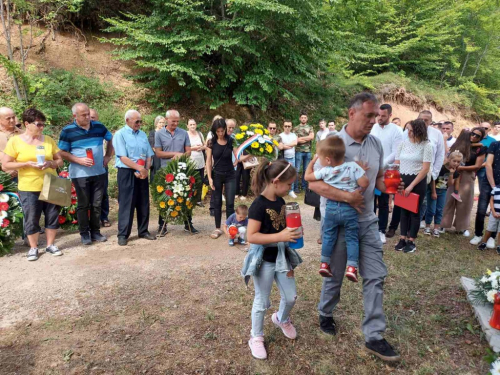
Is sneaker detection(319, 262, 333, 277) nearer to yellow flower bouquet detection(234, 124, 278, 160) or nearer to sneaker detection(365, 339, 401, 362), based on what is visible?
sneaker detection(365, 339, 401, 362)

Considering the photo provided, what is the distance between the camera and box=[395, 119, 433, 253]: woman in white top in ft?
15.7

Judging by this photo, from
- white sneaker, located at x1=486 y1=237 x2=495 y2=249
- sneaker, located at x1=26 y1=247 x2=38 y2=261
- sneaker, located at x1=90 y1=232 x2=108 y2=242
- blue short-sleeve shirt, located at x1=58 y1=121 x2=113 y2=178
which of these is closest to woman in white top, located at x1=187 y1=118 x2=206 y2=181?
blue short-sleeve shirt, located at x1=58 y1=121 x2=113 y2=178

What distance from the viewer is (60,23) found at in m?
11.9

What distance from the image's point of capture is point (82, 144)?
517cm

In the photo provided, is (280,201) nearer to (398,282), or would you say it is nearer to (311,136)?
(398,282)

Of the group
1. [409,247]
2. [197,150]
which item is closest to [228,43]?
[197,150]

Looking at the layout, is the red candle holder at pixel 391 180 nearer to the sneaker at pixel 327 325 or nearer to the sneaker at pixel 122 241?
the sneaker at pixel 327 325

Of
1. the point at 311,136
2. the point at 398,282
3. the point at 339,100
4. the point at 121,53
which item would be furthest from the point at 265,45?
the point at 398,282

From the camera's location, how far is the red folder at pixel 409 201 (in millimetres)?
4551

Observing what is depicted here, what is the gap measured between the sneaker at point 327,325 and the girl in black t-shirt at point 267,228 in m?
0.52

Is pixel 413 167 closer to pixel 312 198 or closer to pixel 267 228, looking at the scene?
pixel 312 198

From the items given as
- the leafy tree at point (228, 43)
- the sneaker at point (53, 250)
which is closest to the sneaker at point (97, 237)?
the sneaker at point (53, 250)

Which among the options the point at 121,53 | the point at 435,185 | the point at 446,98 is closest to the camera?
the point at 435,185

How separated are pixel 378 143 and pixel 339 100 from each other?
13792 mm
